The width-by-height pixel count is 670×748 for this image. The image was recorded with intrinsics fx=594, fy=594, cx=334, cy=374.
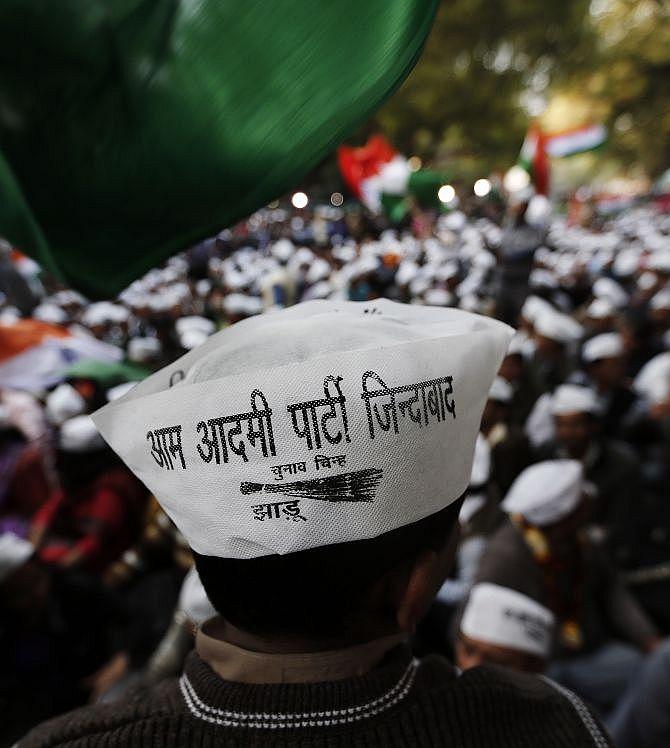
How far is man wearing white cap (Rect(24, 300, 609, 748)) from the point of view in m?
0.73

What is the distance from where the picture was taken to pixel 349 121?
105 cm

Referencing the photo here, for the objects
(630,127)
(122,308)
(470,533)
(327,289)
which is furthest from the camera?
(630,127)

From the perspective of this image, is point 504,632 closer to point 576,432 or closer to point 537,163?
point 576,432

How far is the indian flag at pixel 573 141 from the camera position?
13137 mm

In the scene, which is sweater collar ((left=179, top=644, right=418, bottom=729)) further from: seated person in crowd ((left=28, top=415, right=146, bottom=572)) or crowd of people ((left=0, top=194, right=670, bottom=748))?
seated person in crowd ((left=28, top=415, right=146, bottom=572))

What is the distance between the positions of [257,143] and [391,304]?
16.4 inches

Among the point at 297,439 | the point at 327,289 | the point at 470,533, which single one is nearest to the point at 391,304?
the point at 297,439

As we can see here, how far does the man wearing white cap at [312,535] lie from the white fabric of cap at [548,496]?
4.90 ft

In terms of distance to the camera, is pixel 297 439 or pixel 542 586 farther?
pixel 542 586

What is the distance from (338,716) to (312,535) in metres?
0.22

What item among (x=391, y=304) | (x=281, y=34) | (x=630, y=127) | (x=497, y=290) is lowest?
(x=497, y=290)

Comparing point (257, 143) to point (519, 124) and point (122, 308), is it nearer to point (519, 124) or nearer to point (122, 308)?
point (122, 308)

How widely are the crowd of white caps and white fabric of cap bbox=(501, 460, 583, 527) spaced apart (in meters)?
2.00

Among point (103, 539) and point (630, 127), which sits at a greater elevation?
point (630, 127)
